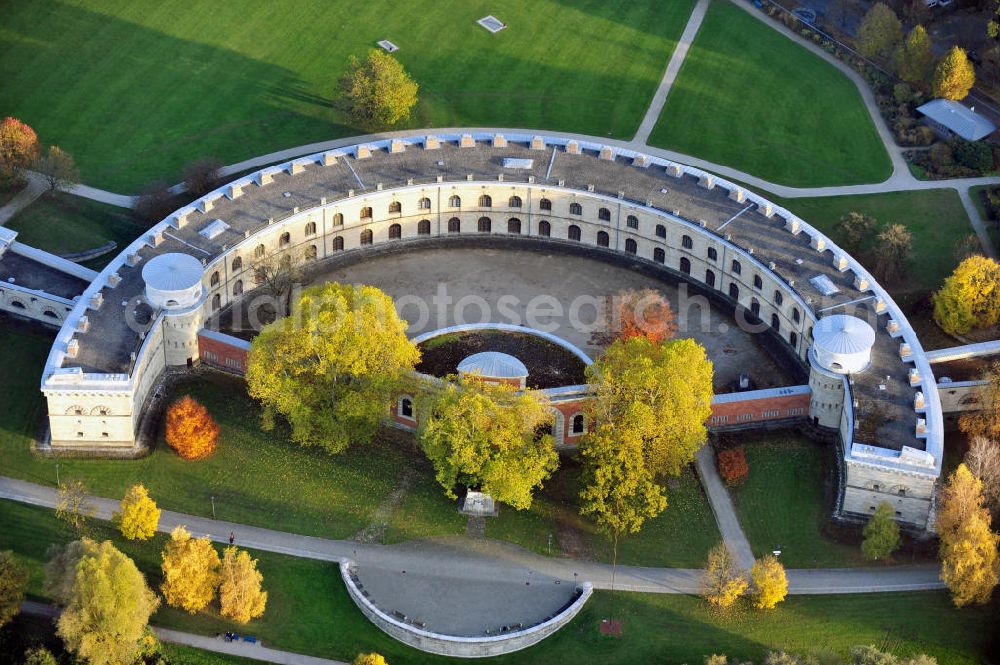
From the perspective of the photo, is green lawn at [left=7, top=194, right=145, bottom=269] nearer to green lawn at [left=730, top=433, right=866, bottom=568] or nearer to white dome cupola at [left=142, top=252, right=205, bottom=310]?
white dome cupola at [left=142, top=252, right=205, bottom=310]

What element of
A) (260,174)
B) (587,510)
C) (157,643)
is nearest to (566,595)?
(587,510)

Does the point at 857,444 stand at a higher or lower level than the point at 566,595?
higher

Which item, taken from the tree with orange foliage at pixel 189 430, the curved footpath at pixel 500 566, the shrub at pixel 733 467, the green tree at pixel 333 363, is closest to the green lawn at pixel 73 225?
the tree with orange foliage at pixel 189 430

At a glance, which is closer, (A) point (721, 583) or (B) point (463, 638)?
(B) point (463, 638)

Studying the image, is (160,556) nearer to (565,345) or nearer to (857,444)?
(565,345)

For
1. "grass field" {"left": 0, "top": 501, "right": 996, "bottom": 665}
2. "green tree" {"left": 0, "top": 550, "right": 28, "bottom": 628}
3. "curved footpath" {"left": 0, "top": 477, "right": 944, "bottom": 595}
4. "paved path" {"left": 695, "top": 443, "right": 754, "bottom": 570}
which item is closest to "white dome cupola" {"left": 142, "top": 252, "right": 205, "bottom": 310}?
"curved footpath" {"left": 0, "top": 477, "right": 944, "bottom": 595}

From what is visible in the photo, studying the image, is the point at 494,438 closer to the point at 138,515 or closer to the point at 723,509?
Result: the point at 723,509

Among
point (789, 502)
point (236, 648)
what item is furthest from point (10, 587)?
point (789, 502)
